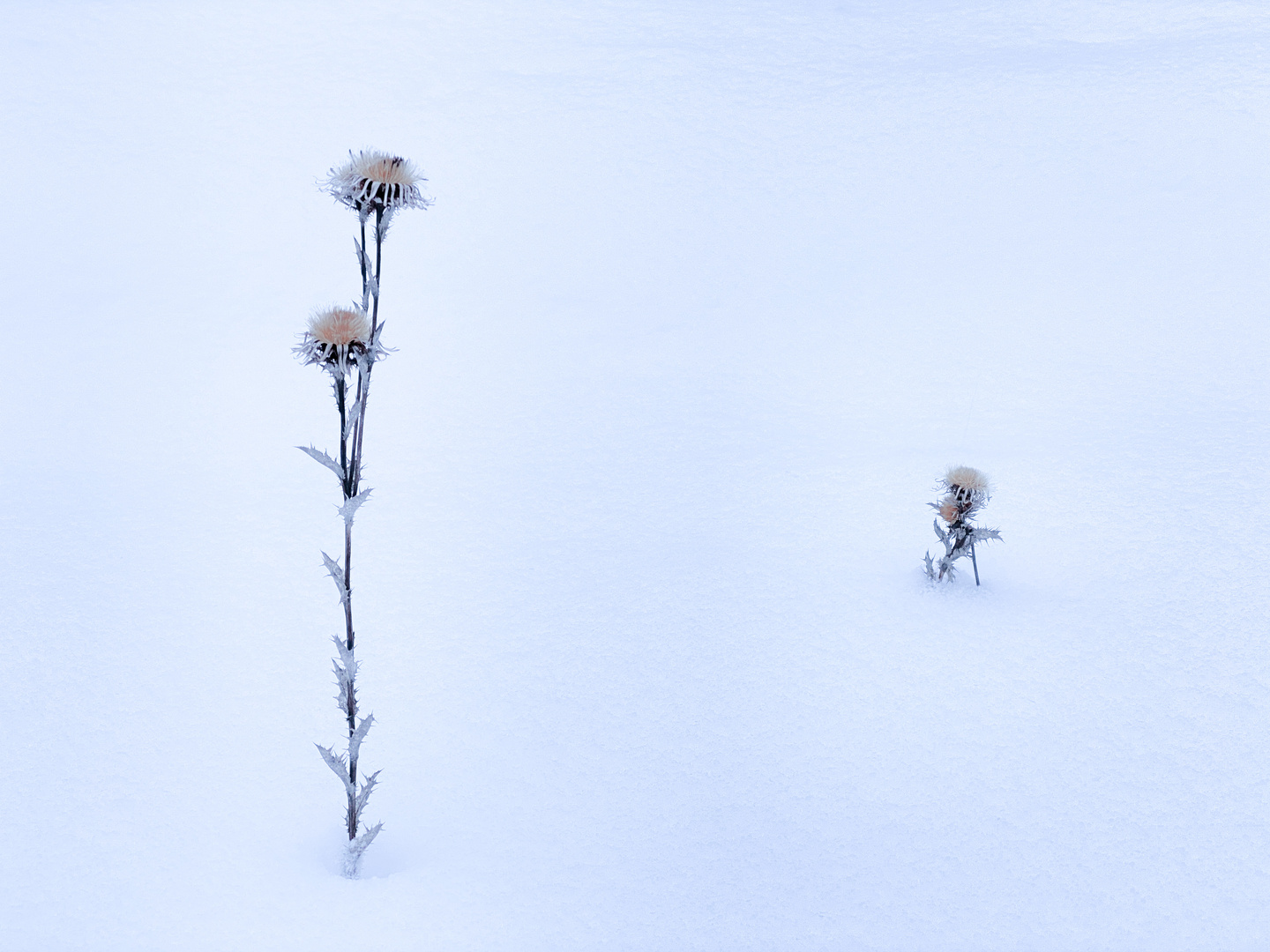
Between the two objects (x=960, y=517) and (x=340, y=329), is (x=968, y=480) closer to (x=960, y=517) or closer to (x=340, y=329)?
(x=960, y=517)

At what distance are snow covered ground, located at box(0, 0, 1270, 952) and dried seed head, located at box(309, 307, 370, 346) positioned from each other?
132 cm

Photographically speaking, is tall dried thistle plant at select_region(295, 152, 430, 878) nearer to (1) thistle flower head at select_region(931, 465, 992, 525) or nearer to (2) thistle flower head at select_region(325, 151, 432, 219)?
(2) thistle flower head at select_region(325, 151, 432, 219)

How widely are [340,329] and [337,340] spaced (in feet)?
0.08

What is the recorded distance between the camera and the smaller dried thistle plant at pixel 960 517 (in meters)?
3.98

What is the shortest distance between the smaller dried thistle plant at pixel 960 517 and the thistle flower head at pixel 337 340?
2.48 meters

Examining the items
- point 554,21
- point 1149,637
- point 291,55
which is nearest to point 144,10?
point 291,55

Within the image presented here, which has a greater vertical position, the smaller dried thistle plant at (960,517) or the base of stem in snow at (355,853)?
the smaller dried thistle plant at (960,517)

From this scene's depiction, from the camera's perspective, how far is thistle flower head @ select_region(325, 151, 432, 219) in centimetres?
228

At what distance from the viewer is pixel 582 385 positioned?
6125 millimetres

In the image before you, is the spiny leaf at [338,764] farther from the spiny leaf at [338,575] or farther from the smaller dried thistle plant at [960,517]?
the smaller dried thistle plant at [960,517]

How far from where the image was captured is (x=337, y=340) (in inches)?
86.5

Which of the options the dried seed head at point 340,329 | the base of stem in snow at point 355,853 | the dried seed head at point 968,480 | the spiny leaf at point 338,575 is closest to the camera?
the dried seed head at point 340,329

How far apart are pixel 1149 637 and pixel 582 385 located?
10.9ft

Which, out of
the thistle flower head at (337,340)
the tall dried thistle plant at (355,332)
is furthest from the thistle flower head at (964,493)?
the thistle flower head at (337,340)
